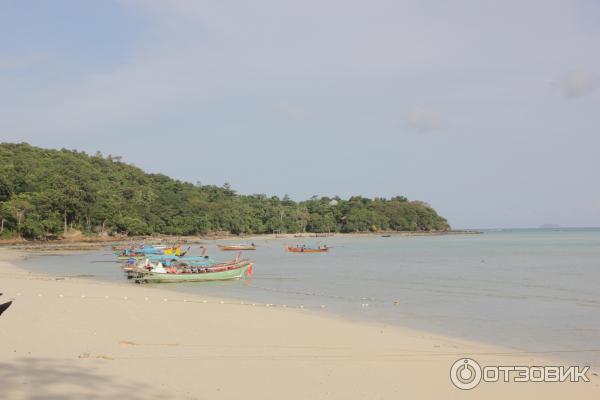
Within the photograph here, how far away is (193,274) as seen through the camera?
87.7 ft

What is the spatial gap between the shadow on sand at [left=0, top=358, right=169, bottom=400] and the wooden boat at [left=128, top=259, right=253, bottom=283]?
17614mm

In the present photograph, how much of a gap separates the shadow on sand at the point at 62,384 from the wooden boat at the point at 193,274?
17614mm

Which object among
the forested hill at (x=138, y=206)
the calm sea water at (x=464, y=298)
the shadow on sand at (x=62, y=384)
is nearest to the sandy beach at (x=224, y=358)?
the shadow on sand at (x=62, y=384)

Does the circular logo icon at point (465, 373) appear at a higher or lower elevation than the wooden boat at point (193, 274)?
lower

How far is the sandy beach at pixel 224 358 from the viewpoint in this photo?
752 centimetres

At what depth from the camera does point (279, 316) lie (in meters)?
15.2

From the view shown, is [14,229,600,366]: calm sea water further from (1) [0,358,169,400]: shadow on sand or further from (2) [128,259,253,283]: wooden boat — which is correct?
(1) [0,358,169,400]: shadow on sand

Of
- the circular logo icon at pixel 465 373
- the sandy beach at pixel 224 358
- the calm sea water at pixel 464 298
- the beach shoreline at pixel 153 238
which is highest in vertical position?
the beach shoreline at pixel 153 238

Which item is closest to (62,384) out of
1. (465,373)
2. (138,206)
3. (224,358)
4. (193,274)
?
(224,358)

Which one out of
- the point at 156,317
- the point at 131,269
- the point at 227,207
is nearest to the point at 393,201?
the point at 227,207

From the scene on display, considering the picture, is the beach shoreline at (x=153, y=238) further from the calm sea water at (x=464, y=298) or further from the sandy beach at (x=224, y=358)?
the sandy beach at (x=224, y=358)

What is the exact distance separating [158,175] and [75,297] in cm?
12057

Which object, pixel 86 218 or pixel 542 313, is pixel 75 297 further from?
pixel 86 218

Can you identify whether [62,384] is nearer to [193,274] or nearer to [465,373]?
[465,373]
